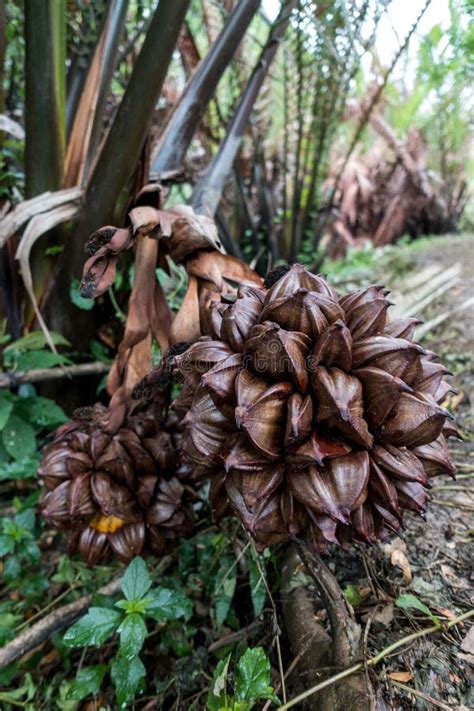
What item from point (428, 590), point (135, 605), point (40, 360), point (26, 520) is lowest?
point (26, 520)

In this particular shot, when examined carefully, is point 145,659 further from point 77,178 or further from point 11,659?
point 77,178

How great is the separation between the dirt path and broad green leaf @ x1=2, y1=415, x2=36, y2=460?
0.86 metres

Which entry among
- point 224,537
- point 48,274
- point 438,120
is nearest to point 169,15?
point 48,274

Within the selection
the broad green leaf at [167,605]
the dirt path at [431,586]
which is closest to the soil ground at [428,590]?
the dirt path at [431,586]

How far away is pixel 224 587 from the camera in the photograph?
3.30 ft

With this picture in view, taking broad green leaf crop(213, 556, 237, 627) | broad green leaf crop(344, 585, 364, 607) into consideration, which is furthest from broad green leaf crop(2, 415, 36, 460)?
broad green leaf crop(344, 585, 364, 607)

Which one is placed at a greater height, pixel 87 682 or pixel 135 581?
pixel 135 581

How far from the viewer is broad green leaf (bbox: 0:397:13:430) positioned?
1.15 m

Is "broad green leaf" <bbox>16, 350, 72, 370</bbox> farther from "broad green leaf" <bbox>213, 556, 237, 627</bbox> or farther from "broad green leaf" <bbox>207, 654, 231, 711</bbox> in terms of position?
"broad green leaf" <bbox>207, 654, 231, 711</bbox>

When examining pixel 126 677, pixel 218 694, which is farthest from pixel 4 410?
pixel 218 694

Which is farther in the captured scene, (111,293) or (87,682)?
(111,293)

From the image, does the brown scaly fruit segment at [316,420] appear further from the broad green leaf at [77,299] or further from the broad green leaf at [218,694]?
the broad green leaf at [77,299]

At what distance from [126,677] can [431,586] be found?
0.60 meters

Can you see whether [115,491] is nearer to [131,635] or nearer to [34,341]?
[131,635]
